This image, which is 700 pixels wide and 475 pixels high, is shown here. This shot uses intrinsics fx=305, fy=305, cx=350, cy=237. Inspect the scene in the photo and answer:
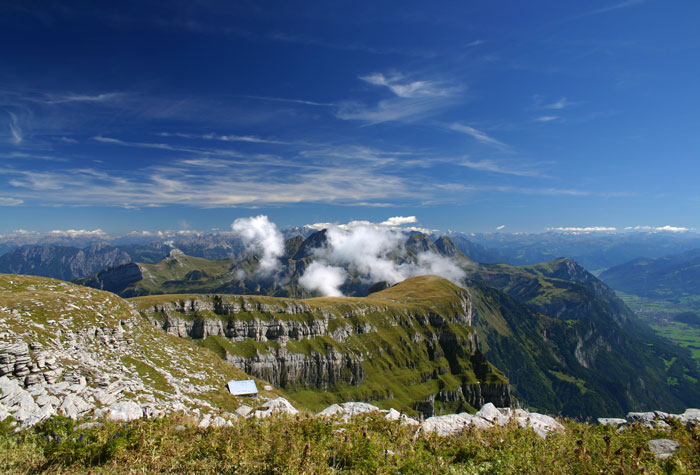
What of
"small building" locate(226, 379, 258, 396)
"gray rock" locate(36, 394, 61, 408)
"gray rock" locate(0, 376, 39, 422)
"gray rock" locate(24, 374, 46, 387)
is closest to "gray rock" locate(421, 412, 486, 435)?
"gray rock" locate(0, 376, 39, 422)

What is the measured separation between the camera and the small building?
34.9m

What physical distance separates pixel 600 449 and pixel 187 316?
202 metres

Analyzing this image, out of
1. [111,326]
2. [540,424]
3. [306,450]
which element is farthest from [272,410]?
[111,326]

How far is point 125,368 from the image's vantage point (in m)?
29.5

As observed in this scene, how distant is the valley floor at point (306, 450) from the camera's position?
8602 millimetres

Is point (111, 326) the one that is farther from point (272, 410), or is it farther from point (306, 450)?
point (306, 450)

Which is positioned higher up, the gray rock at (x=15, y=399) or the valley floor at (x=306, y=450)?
the valley floor at (x=306, y=450)

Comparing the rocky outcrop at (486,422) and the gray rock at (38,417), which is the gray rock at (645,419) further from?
the gray rock at (38,417)

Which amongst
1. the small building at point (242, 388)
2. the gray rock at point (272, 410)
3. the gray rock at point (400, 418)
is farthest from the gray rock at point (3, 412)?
Result: the small building at point (242, 388)

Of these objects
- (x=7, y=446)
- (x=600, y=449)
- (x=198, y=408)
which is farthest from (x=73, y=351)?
(x=600, y=449)

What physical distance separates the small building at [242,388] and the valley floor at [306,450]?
987 inches

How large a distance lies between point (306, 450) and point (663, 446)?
14729mm

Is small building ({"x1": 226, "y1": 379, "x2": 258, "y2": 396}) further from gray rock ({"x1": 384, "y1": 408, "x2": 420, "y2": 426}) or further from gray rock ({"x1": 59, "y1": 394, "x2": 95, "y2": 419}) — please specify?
gray rock ({"x1": 384, "y1": 408, "x2": 420, "y2": 426})

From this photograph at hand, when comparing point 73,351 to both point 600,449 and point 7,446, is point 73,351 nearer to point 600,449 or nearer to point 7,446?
point 7,446
